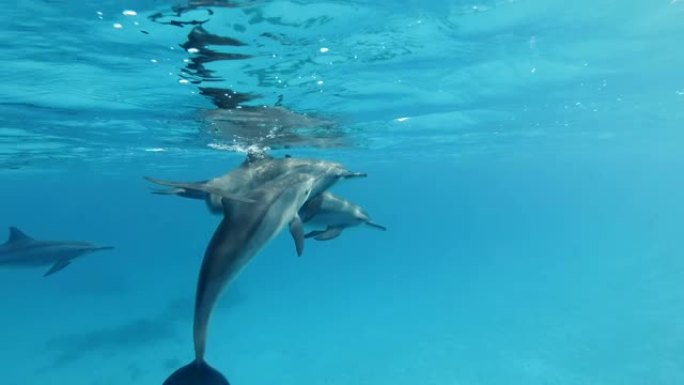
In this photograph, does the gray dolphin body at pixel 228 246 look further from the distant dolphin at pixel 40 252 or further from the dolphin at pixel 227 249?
the distant dolphin at pixel 40 252

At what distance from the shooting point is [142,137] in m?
24.9

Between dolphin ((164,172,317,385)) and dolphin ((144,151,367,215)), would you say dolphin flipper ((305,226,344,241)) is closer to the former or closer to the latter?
dolphin ((144,151,367,215))

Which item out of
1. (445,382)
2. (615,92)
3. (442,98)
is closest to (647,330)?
(445,382)

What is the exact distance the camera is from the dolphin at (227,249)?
5055 mm

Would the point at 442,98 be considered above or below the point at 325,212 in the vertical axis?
above

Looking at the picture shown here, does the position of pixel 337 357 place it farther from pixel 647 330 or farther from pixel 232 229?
pixel 232 229

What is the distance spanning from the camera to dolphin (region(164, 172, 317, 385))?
5.05 meters

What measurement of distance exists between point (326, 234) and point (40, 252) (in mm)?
11943

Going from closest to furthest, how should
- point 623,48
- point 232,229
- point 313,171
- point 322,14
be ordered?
1. point 232,229
2. point 313,171
3. point 322,14
4. point 623,48

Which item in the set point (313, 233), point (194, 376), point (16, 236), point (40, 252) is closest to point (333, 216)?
point (313, 233)

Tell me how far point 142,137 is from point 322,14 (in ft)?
56.8

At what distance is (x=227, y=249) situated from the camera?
→ 200 inches

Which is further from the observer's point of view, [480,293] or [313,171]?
[480,293]

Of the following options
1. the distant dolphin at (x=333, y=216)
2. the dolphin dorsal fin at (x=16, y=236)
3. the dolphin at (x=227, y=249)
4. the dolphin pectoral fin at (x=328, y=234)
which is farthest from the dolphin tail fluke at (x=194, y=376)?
the dolphin dorsal fin at (x=16, y=236)
